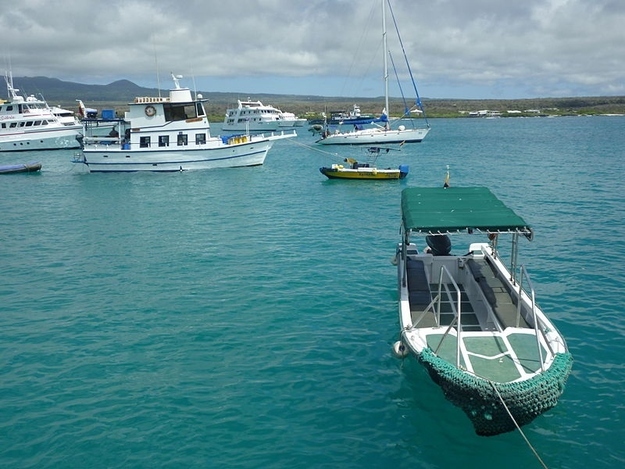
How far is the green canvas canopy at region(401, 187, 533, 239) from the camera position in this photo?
44.8ft

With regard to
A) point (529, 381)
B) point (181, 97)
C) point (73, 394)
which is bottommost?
point (73, 394)

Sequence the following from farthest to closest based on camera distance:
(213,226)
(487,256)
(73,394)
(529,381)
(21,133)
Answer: (21,133), (213,226), (487,256), (73,394), (529,381)

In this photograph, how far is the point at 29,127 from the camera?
77500 millimetres

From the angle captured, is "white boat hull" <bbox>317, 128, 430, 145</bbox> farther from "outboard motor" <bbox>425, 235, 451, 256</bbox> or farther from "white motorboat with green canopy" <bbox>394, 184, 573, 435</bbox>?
"outboard motor" <bbox>425, 235, 451, 256</bbox>

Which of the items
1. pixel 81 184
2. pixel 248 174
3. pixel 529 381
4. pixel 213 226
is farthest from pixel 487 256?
pixel 81 184

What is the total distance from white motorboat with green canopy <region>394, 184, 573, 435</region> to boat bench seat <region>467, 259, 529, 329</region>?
0.08 feet

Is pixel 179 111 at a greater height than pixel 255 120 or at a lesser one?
greater

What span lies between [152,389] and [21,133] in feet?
246

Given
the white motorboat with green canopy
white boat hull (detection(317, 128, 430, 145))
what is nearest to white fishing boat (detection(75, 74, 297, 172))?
white boat hull (detection(317, 128, 430, 145))

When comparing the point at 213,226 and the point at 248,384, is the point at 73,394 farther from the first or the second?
the point at 213,226

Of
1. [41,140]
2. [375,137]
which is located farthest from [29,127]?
[375,137]

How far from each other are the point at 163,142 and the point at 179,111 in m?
3.17

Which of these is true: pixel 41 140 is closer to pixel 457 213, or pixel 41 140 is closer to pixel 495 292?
pixel 457 213

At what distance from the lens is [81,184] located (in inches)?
1891
